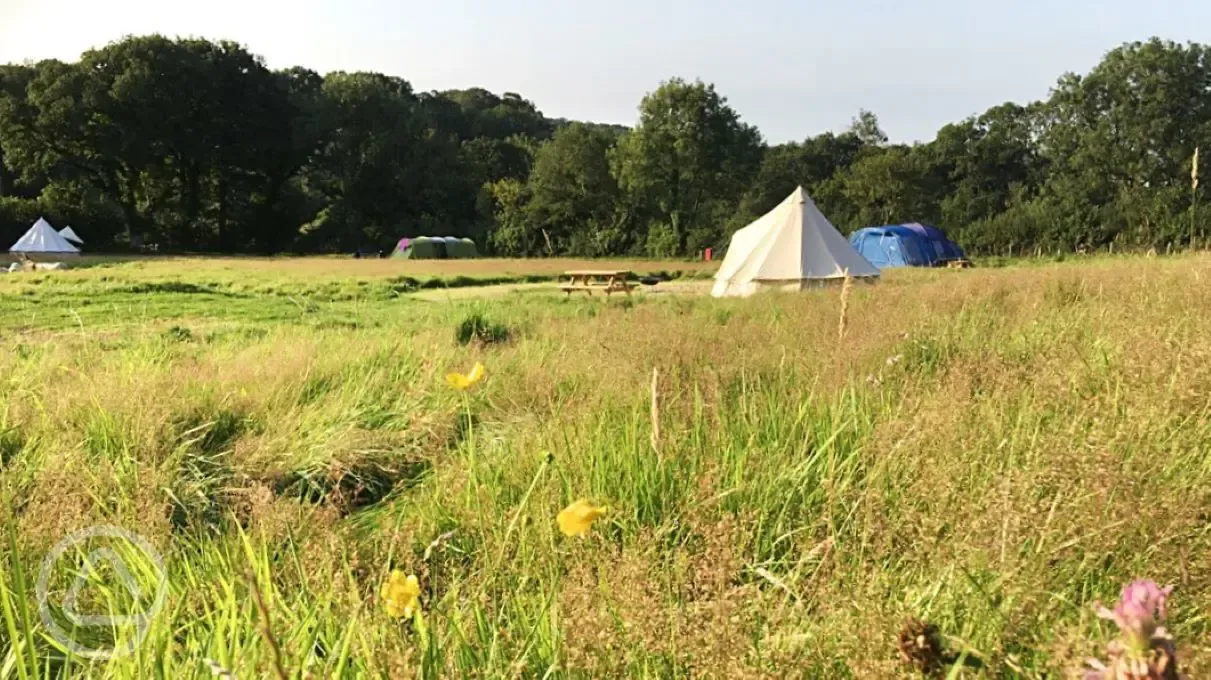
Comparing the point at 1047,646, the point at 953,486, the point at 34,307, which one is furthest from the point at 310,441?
the point at 34,307

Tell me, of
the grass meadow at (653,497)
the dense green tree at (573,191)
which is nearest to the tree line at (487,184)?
the dense green tree at (573,191)

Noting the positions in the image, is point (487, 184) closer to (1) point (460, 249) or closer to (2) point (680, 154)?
(1) point (460, 249)

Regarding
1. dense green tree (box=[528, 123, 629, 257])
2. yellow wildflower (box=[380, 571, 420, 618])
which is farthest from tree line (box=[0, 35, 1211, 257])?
yellow wildflower (box=[380, 571, 420, 618])

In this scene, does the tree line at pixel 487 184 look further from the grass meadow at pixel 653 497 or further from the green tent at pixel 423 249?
the grass meadow at pixel 653 497

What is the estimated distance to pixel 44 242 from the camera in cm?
3078

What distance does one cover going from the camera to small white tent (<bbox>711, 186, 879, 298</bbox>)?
43.0ft

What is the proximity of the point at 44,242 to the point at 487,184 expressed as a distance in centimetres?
2107

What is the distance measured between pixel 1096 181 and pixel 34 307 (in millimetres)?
38480

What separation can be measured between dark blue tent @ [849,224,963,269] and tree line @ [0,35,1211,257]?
5.98 m

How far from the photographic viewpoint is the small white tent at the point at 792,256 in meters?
13.1

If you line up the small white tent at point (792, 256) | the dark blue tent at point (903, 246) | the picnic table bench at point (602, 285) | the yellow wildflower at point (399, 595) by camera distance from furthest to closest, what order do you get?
1. the dark blue tent at point (903, 246)
2. the picnic table bench at point (602, 285)
3. the small white tent at point (792, 256)
4. the yellow wildflower at point (399, 595)

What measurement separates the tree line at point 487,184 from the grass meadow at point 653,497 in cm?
3034

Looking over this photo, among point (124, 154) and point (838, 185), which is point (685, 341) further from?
point (124, 154)

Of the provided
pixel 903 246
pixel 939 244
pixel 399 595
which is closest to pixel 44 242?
pixel 903 246
